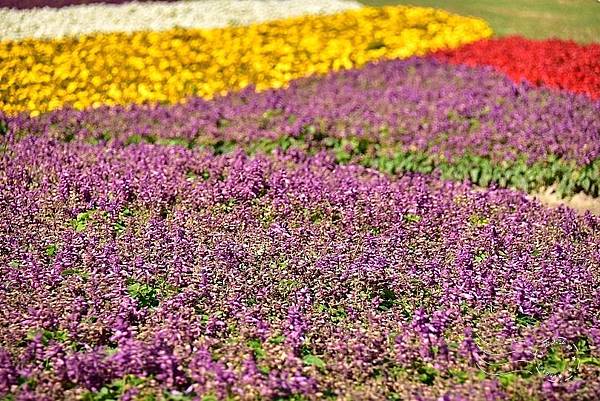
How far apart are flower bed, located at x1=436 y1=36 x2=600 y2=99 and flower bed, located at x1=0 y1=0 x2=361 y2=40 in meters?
4.04

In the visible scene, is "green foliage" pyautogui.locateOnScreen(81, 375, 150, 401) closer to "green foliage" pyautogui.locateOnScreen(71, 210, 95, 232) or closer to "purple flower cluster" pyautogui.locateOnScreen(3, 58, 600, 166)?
"green foliage" pyautogui.locateOnScreen(71, 210, 95, 232)

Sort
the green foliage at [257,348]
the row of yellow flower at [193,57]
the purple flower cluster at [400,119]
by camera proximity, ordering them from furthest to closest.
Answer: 1. the row of yellow flower at [193,57]
2. the purple flower cluster at [400,119]
3. the green foliage at [257,348]

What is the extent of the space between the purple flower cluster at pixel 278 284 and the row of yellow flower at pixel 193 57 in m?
3.28

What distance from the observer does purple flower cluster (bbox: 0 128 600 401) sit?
3.92 meters

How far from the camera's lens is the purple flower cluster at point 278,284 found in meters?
3.92

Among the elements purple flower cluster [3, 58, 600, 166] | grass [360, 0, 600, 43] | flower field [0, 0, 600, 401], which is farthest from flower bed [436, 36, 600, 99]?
grass [360, 0, 600, 43]

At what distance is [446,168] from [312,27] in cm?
553

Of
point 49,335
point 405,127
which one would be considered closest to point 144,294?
point 49,335

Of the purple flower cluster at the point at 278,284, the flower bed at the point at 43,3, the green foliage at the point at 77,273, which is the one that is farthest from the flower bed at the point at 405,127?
the flower bed at the point at 43,3

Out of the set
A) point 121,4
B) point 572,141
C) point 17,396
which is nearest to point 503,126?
point 572,141

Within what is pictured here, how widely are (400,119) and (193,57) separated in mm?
3625

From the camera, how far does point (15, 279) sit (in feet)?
15.4

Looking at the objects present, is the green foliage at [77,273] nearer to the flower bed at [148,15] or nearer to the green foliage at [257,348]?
the green foliage at [257,348]

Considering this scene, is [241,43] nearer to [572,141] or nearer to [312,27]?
[312,27]
